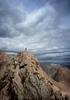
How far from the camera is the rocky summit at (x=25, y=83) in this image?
73.6 feet

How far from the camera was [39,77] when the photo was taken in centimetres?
2350

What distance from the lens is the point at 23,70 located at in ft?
78.3

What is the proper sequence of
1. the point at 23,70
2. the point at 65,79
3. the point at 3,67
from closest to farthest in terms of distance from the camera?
the point at 23,70 → the point at 3,67 → the point at 65,79

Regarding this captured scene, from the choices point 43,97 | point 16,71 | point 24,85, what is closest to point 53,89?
point 43,97

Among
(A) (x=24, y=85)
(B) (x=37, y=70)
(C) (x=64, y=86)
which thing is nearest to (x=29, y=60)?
(B) (x=37, y=70)

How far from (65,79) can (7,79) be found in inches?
448

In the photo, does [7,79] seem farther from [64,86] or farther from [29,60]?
[64,86]

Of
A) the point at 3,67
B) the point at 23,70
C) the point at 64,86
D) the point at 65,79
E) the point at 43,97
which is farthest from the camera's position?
the point at 65,79

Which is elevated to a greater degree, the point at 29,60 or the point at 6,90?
the point at 29,60

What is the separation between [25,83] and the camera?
900 inches

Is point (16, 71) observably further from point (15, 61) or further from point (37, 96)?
point (37, 96)

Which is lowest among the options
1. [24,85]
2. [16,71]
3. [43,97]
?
[43,97]

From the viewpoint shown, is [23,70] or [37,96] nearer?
[37,96]

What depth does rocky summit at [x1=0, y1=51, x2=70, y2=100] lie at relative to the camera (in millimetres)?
22422
